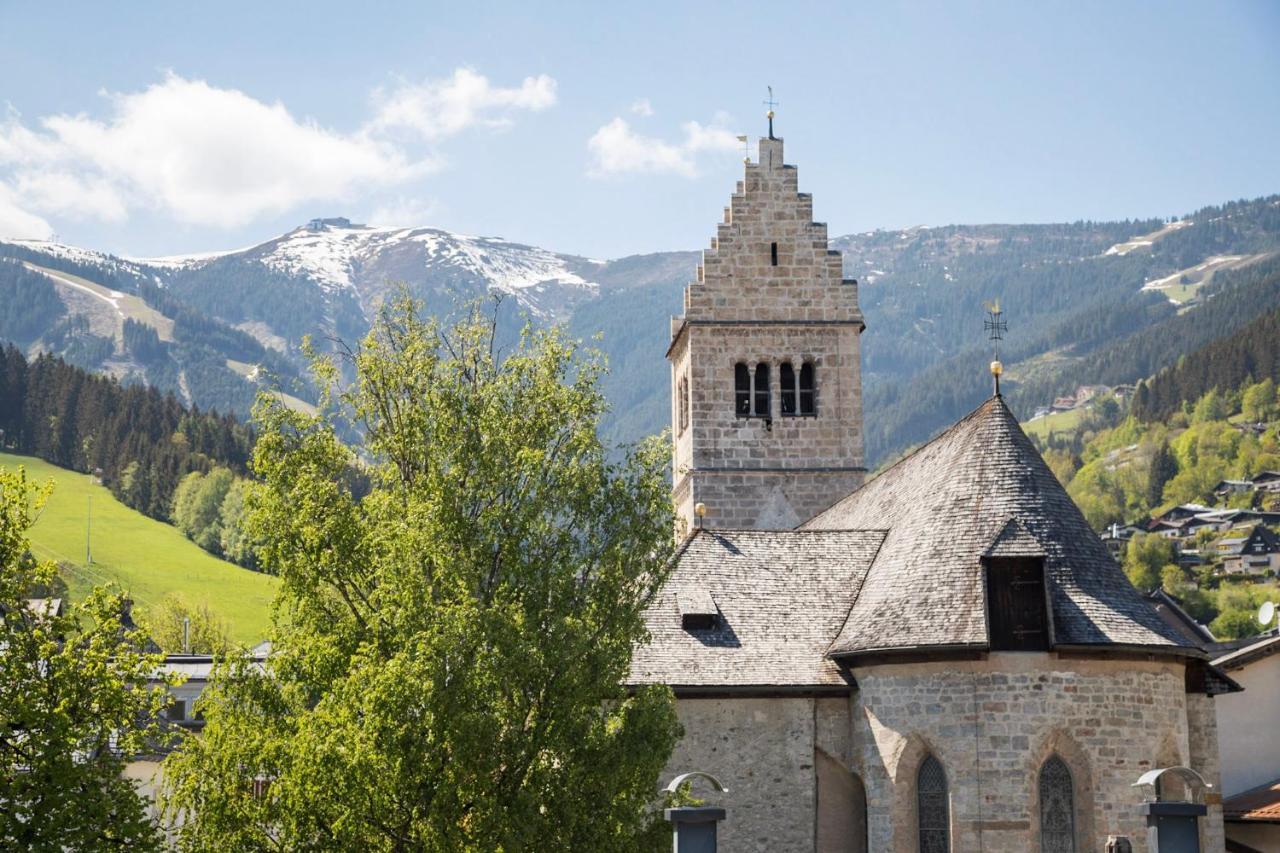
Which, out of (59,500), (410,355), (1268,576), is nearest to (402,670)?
(410,355)

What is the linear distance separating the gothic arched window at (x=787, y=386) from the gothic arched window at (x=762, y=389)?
44 cm

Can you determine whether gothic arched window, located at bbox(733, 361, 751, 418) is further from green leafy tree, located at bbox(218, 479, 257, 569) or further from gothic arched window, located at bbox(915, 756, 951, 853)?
green leafy tree, located at bbox(218, 479, 257, 569)

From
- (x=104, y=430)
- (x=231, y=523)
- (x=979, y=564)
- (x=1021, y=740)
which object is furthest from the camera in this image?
(x=104, y=430)

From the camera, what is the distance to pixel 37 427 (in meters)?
178

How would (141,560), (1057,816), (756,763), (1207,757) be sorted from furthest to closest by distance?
(141,560)
(1207,757)
(756,763)
(1057,816)

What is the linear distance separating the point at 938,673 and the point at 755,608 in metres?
4.95

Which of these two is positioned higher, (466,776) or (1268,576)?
(1268,576)

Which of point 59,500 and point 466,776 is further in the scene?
point 59,500

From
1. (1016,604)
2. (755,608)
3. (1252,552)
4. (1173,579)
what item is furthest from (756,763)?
(1252,552)

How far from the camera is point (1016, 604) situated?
30.3m

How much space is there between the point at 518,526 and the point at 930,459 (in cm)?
1201

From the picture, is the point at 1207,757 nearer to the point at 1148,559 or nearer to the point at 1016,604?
the point at 1016,604

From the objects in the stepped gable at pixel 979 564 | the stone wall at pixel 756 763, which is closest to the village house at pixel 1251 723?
the stepped gable at pixel 979 564

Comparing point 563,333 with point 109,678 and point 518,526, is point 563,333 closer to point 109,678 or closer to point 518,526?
point 518,526
